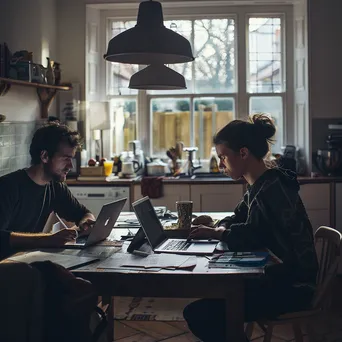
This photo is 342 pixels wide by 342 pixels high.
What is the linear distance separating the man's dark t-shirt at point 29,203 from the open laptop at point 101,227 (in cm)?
40

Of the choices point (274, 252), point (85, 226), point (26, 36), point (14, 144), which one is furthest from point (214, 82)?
point (274, 252)

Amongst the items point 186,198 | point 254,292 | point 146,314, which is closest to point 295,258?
point 254,292

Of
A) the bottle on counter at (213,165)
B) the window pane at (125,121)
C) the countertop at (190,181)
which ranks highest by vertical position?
the window pane at (125,121)

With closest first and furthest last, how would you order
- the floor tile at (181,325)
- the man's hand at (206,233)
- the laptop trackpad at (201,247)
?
the laptop trackpad at (201,247) < the man's hand at (206,233) < the floor tile at (181,325)

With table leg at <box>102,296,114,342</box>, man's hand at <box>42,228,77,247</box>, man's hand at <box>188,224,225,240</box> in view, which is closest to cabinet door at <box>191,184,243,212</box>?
table leg at <box>102,296,114,342</box>

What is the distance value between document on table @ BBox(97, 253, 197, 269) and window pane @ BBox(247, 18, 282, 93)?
3.74 m

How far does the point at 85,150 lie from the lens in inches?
230

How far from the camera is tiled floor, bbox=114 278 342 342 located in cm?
389

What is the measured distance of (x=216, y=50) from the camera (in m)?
6.04

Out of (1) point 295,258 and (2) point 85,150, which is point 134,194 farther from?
(1) point 295,258

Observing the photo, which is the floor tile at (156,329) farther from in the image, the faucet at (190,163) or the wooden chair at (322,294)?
the faucet at (190,163)

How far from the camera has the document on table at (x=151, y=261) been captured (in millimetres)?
2457

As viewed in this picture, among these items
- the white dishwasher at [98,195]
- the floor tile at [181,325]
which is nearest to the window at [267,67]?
the white dishwasher at [98,195]

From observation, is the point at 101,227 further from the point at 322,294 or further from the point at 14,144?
the point at 14,144
